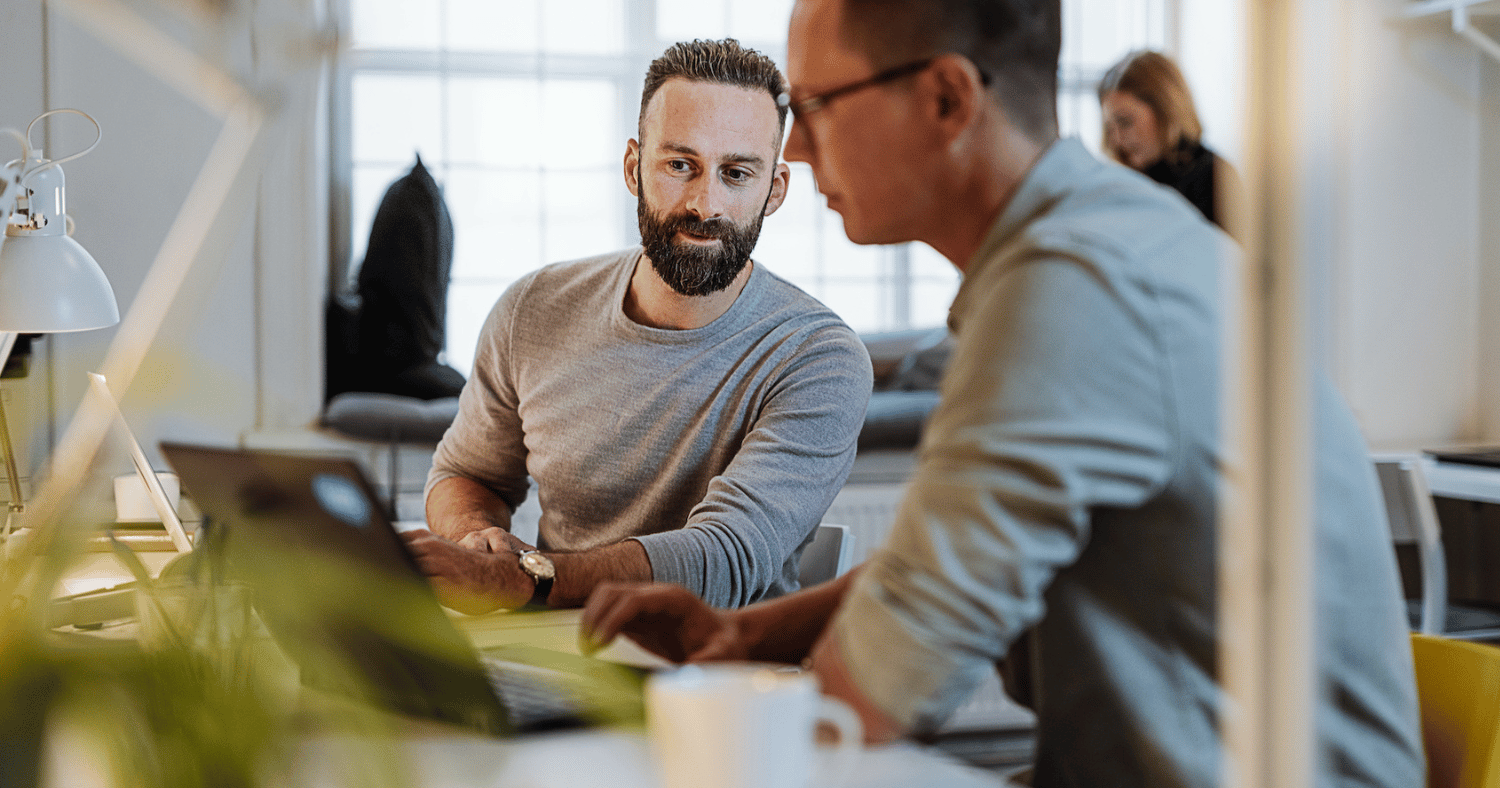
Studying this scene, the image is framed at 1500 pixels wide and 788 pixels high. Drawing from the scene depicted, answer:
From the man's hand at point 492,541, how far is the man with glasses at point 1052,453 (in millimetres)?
662

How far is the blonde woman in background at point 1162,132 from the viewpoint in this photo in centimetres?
73

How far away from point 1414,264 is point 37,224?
3.32 metres

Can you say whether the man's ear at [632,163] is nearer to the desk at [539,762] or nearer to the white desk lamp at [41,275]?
the white desk lamp at [41,275]

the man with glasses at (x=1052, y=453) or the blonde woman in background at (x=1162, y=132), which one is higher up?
the blonde woman in background at (x=1162, y=132)

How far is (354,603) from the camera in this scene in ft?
2.29

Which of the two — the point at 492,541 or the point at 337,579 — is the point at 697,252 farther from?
the point at 337,579

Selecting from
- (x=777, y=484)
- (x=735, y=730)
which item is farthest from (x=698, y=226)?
(x=735, y=730)

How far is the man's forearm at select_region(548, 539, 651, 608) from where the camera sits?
3.93ft

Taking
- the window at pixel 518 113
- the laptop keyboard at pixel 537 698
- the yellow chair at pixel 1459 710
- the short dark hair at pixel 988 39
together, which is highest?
the window at pixel 518 113

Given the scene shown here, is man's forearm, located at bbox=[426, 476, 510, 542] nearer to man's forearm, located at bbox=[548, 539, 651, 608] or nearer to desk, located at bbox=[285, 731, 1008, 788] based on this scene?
man's forearm, located at bbox=[548, 539, 651, 608]

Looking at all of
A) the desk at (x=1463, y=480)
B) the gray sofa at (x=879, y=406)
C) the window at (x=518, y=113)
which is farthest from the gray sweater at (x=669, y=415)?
the desk at (x=1463, y=480)

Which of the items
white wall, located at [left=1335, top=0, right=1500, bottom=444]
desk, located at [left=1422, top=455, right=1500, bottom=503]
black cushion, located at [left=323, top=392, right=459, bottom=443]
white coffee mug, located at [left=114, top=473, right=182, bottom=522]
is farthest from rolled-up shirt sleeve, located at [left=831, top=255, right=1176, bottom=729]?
white wall, located at [left=1335, top=0, right=1500, bottom=444]

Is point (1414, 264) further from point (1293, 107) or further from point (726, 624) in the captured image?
point (1293, 107)

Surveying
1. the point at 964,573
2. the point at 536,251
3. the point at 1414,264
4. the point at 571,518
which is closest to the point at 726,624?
the point at 964,573
